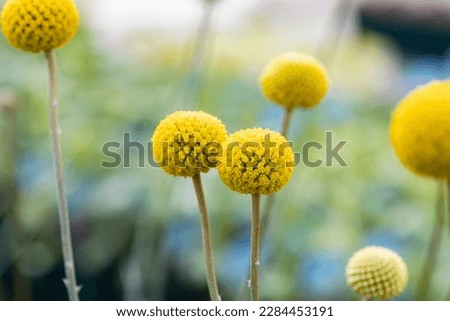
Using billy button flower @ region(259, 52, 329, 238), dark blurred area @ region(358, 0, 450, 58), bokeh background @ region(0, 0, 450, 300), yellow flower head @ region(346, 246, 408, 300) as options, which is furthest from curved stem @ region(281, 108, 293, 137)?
dark blurred area @ region(358, 0, 450, 58)

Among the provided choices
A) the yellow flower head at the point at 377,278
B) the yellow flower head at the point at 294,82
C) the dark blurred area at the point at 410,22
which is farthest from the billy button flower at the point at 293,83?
the dark blurred area at the point at 410,22

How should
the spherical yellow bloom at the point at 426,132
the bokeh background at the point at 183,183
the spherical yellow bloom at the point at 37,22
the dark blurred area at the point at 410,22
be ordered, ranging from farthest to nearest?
1. the dark blurred area at the point at 410,22
2. the bokeh background at the point at 183,183
3. the spherical yellow bloom at the point at 37,22
4. the spherical yellow bloom at the point at 426,132

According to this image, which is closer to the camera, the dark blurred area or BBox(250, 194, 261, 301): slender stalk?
BBox(250, 194, 261, 301): slender stalk

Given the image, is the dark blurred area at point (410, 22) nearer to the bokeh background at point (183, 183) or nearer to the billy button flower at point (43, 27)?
the bokeh background at point (183, 183)

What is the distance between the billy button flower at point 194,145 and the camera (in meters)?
0.44

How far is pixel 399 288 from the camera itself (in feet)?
1.80

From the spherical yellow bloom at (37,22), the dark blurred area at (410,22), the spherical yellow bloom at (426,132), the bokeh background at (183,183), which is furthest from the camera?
the dark blurred area at (410,22)

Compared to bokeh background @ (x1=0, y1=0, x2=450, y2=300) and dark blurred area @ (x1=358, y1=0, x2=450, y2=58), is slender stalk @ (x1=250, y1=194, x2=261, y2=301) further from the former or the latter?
dark blurred area @ (x1=358, y1=0, x2=450, y2=58)

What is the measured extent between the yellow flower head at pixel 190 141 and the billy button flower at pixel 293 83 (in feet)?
0.55

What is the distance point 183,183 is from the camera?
1.31 metres

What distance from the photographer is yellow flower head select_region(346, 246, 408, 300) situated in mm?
552

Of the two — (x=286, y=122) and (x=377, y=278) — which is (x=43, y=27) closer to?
(x=286, y=122)

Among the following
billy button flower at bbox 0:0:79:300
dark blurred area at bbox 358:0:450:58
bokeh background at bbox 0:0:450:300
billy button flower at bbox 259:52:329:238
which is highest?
dark blurred area at bbox 358:0:450:58

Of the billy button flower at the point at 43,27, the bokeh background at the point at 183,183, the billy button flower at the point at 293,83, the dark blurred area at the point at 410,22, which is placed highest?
the dark blurred area at the point at 410,22
